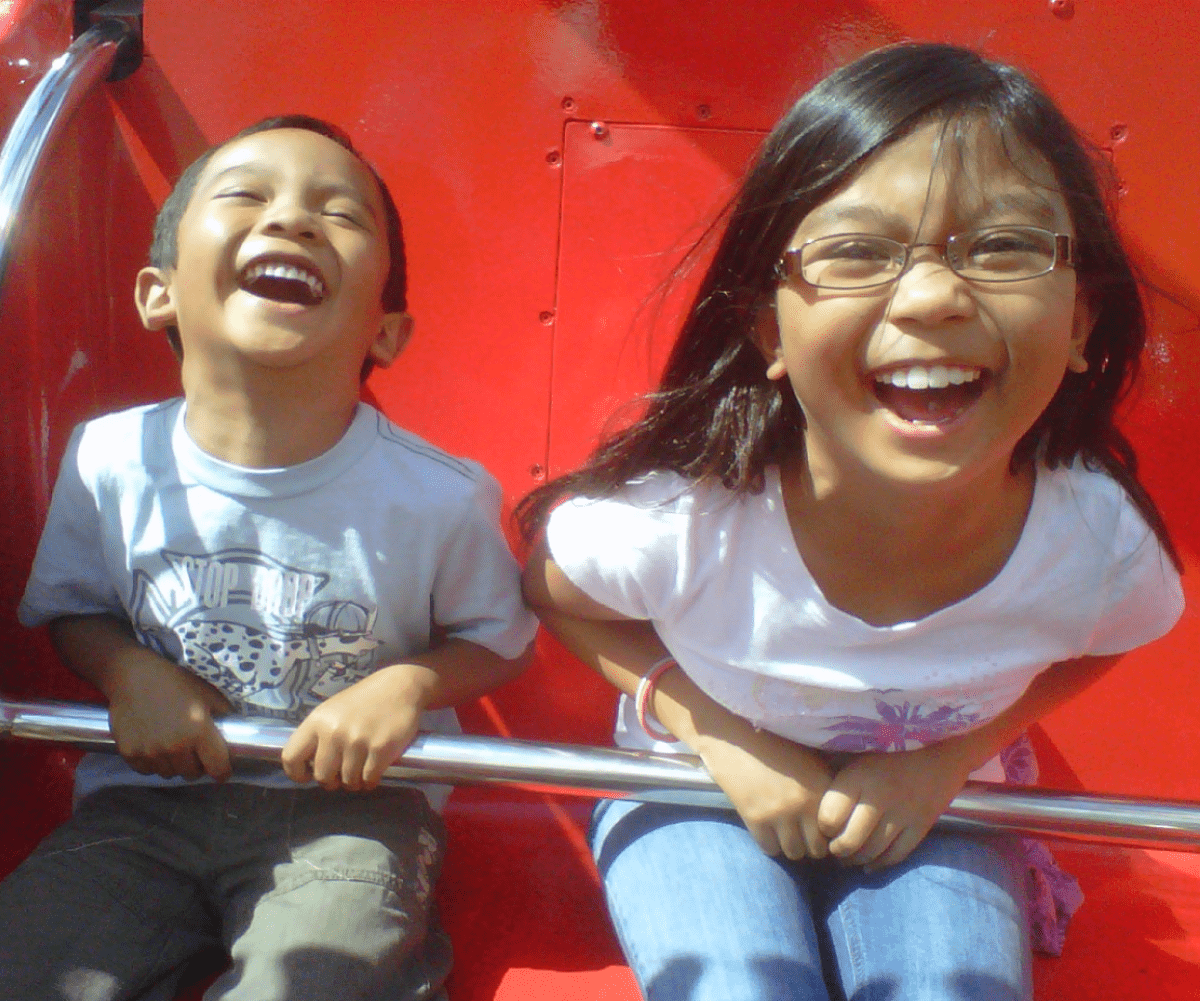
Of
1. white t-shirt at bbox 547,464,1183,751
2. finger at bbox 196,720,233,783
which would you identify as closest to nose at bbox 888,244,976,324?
white t-shirt at bbox 547,464,1183,751

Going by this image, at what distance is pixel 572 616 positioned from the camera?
112 cm

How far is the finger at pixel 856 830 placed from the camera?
0.99 m

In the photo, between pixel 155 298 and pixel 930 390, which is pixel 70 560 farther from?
pixel 930 390

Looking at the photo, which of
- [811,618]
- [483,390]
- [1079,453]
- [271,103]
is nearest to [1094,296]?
[1079,453]

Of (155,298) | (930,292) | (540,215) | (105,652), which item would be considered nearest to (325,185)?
(155,298)

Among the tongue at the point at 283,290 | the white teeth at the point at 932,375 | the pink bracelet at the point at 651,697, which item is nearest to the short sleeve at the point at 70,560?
the tongue at the point at 283,290

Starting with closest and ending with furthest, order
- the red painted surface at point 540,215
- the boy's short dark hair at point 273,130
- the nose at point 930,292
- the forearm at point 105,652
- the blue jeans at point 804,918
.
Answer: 1. the nose at point 930,292
2. the blue jeans at point 804,918
3. the forearm at point 105,652
4. the boy's short dark hair at point 273,130
5. the red painted surface at point 540,215

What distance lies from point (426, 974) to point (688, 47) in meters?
0.98

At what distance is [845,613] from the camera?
3.33 ft

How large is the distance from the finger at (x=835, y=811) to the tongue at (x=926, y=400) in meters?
0.32

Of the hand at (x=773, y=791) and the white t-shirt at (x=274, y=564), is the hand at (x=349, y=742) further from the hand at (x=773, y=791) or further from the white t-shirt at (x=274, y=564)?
the hand at (x=773, y=791)

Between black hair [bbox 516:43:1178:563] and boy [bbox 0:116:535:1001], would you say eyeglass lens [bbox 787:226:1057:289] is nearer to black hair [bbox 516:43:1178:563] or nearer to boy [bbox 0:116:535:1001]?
black hair [bbox 516:43:1178:563]

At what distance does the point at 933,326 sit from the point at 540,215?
0.66 meters

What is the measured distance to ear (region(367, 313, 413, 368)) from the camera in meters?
1.18
